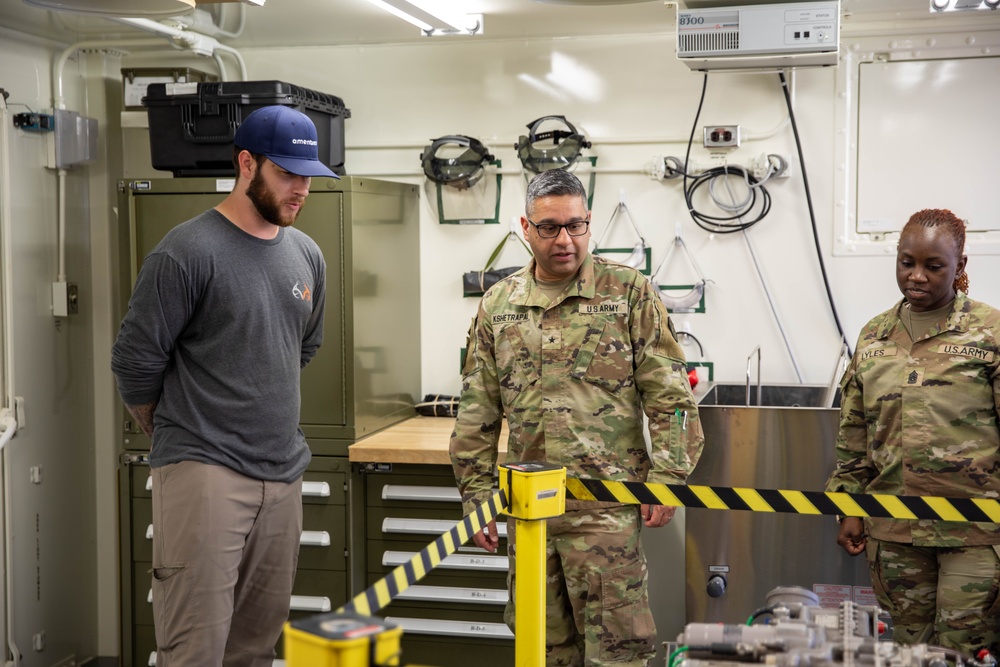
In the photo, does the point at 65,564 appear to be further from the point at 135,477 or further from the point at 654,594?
the point at 654,594

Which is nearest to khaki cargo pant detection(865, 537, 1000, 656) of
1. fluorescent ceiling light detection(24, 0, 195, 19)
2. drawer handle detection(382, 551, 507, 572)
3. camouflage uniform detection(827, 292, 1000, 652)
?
camouflage uniform detection(827, 292, 1000, 652)

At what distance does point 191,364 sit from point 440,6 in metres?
1.73

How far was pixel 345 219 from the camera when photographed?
3783 millimetres

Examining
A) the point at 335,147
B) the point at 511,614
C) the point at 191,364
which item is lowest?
the point at 511,614

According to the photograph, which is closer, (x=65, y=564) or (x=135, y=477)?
(x=135, y=477)

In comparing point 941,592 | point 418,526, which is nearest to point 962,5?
point 941,592

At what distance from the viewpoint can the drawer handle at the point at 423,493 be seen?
379cm

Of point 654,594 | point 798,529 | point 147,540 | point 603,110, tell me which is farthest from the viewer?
point 603,110

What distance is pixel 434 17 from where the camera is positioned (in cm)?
360

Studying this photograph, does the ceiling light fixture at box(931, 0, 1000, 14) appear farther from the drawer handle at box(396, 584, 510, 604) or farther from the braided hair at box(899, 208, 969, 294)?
the drawer handle at box(396, 584, 510, 604)

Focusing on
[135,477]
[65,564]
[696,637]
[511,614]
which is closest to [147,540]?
[135,477]

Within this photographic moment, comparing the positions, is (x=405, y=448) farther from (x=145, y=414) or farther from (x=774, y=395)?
(x=774, y=395)

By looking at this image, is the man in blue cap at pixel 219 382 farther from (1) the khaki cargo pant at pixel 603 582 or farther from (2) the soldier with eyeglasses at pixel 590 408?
(1) the khaki cargo pant at pixel 603 582

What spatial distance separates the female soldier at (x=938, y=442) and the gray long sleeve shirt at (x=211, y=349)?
1.59 metres
